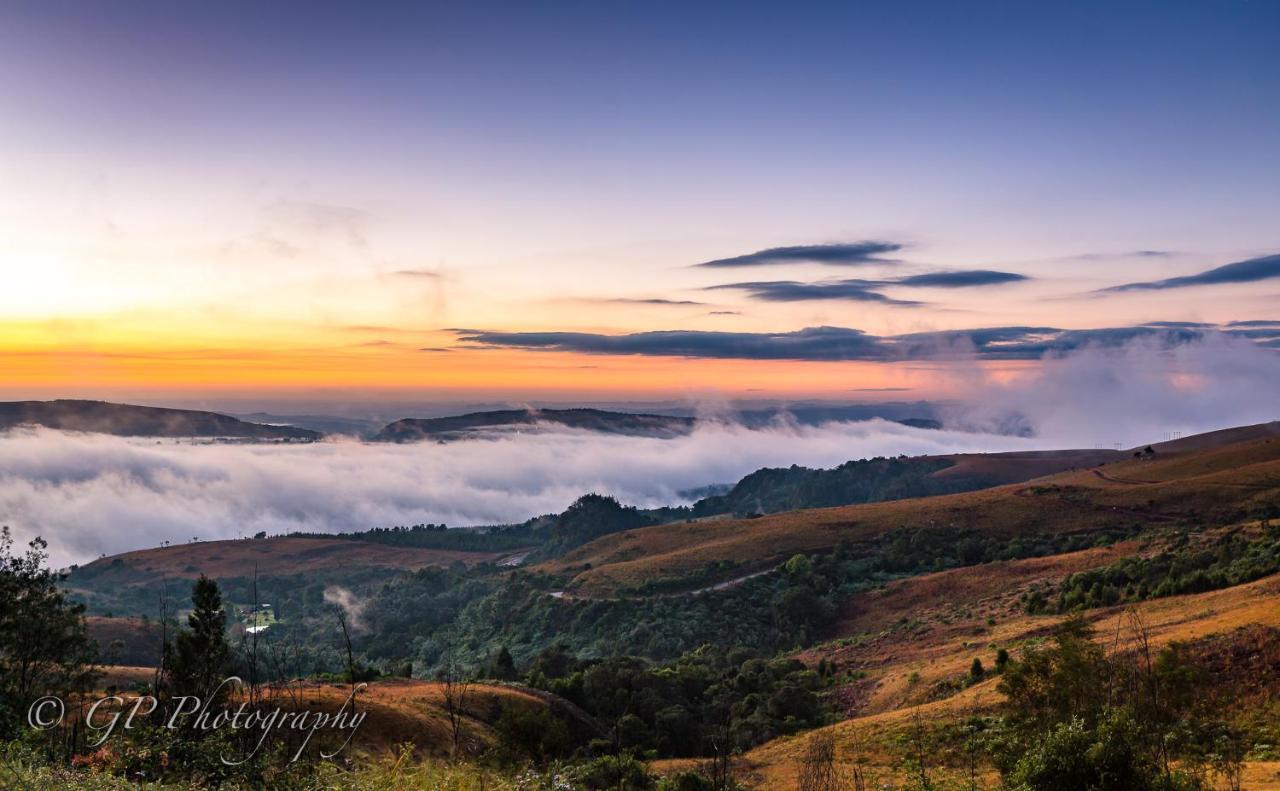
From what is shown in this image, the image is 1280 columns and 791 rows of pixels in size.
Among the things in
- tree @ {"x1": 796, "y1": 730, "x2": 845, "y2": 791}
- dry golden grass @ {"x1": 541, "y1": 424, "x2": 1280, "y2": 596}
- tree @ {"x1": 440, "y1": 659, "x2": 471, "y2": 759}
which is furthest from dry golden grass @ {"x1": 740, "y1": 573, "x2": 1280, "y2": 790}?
dry golden grass @ {"x1": 541, "y1": 424, "x2": 1280, "y2": 596}

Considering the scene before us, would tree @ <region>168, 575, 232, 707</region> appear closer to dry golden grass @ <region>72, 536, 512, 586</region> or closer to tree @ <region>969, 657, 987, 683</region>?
tree @ <region>969, 657, 987, 683</region>

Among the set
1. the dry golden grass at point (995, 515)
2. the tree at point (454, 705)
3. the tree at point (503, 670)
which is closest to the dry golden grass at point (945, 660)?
the tree at point (454, 705)

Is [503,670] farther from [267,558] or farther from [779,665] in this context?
[267,558]

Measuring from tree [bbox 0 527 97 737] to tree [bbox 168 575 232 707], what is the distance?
400cm

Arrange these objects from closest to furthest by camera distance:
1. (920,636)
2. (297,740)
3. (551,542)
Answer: (297,740) < (920,636) < (551,542)

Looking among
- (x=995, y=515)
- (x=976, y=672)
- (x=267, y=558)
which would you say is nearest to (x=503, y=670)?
(x=976, y=672)

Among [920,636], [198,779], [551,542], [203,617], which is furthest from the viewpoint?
[551,542]

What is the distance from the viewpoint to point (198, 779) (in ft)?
37.3

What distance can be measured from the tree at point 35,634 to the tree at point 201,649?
4.00 metres

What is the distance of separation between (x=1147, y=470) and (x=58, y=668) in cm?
12496

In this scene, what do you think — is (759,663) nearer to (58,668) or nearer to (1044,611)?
(1044,611)

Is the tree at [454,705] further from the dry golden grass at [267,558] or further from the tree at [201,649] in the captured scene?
the dry golden grass at [267,558]

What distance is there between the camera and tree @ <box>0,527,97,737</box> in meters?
23.9

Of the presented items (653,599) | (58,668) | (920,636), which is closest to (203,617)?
(58,668)
